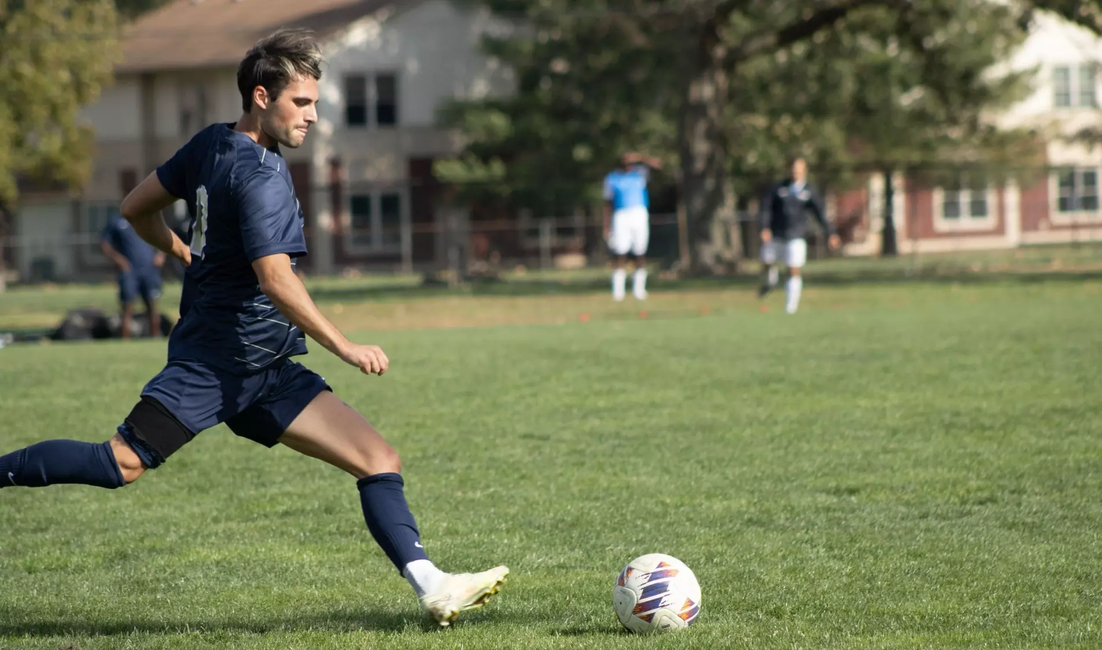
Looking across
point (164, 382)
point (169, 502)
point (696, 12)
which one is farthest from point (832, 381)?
point (696, 12)

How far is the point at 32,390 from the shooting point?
1254 centimetres

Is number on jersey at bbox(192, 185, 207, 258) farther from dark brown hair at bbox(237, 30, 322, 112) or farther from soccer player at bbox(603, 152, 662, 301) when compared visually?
soccer player at bbox(603, 152, 662, 301)

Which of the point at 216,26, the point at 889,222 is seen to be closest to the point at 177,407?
the point at 889,222

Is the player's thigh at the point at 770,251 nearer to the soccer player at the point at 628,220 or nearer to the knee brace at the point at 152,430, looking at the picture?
the soccer player at the point at 628,220

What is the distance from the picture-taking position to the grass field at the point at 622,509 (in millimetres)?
5102

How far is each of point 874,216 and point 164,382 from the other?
3680 cm

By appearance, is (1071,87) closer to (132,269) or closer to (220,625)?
(132,269)

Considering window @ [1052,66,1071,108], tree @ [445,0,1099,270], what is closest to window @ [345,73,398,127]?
tree @ [445,0,1099,270]

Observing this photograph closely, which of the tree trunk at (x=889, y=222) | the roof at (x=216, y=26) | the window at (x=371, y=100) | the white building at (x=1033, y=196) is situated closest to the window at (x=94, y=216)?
the roof at (x=216, y=26)

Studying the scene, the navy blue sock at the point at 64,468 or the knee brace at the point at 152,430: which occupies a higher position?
the knee brace at the point at 152,430

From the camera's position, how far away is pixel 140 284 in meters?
19.9

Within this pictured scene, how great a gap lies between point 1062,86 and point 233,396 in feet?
180

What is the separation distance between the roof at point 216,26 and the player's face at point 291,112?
42152mm

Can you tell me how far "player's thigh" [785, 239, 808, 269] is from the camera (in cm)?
2162
